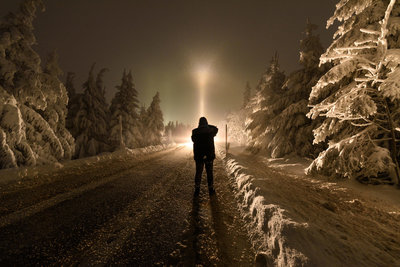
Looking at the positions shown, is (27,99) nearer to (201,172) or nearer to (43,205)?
(43,205)

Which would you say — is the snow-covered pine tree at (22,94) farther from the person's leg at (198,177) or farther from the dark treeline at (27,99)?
the person's leg at (198,177)

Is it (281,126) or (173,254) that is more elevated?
(281,126)

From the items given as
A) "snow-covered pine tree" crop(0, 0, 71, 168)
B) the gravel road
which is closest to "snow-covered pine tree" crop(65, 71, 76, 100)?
"snow-covered pine tree" crop(0, 0, 71, 168)

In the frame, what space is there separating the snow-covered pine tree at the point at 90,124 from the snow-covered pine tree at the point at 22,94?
34.1 feet

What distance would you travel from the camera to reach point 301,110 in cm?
1226

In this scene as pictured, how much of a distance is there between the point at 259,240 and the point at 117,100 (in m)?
26.9

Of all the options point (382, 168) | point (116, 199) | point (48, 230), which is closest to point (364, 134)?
point (382, 168)

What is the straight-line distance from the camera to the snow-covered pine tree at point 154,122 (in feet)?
110

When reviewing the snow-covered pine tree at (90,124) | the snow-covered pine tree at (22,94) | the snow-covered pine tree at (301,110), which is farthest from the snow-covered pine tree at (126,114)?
the snow-covered pine tree at (301,110)

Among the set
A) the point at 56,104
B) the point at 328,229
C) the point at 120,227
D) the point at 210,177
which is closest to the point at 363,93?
the point at 328,229

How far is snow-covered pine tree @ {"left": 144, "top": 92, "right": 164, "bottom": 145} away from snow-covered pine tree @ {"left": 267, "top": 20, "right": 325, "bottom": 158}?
2447 centimetres

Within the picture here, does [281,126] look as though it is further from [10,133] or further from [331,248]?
[10,133]

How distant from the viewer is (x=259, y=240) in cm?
277

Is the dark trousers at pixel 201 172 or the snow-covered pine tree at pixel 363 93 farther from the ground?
the snow-covered pine tree at pixel 363 93
